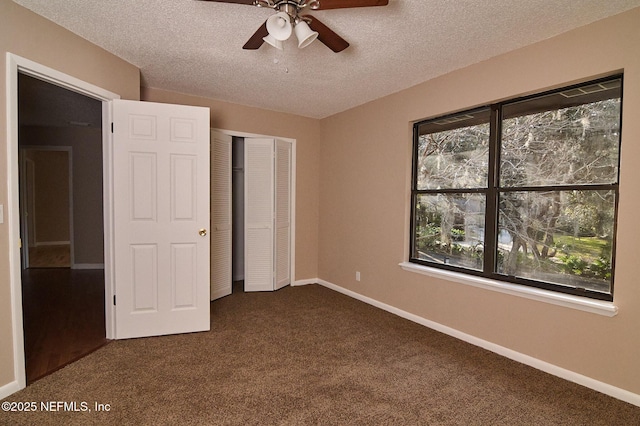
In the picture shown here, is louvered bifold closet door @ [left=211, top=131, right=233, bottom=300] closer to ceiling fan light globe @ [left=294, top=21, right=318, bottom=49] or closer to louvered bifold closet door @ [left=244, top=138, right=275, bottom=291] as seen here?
louvered bifold closet door @ [left=244, top=138, right=275, bottom=291]

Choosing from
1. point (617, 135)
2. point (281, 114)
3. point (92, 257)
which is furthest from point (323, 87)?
point (92, 257)

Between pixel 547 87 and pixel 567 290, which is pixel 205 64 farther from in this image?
pixel 567 290

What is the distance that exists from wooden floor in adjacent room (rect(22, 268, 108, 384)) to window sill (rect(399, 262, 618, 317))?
317 cm

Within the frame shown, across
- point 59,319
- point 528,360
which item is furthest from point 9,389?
point 528,360

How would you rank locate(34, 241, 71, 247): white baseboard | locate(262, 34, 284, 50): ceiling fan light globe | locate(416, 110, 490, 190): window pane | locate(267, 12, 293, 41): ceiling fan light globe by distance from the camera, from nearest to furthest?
locate(267, 12, 293, 41): ceiling fan light globe
locate(262, 34, 284, 50): ceiling fan light globe
locate(416, 110, 490, 190): window pane
locate(34, 241, 71, 247): white baseboard

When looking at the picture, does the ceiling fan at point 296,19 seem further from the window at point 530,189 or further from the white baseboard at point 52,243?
the white baseboard at point 52,243

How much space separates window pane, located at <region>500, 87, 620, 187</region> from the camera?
2.29m

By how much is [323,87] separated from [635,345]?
10.9 ft

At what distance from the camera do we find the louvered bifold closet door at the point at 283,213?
4.59 meters

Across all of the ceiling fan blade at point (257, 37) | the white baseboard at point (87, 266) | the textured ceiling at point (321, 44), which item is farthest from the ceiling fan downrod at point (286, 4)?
the white baseboard at point (87, 266)

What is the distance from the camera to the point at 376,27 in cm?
232

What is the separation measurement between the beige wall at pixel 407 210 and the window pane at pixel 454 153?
162 mm

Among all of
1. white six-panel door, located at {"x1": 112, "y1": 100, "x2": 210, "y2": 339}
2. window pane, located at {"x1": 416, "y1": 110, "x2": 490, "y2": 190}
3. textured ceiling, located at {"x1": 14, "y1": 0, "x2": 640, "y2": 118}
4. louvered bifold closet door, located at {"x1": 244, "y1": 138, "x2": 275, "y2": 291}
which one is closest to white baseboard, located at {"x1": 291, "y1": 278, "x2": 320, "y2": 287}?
louvered bifold closet door, located at {"x1": 244, "y1": 138, "x2": 275, "y2": 291}

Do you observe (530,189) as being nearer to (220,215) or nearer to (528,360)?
(528,360)
